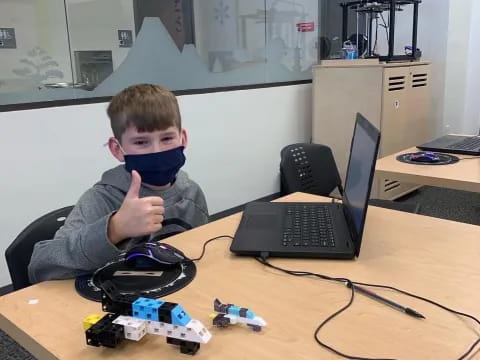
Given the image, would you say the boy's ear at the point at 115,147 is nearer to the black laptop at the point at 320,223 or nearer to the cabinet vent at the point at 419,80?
the black laptop at the point at 320,223

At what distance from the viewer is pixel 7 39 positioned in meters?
2.34

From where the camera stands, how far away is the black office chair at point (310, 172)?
2.18 metres

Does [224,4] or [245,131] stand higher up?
[224,4]

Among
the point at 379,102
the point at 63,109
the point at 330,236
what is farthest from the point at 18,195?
the point at 379,102

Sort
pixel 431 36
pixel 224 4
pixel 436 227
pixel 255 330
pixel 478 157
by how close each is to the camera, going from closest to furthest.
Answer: pixel 255 330 < pixel 436 227 < pixel 478 157 < pixel 224 4 < pixel 431 36

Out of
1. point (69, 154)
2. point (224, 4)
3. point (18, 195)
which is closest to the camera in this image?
point (18, 195)

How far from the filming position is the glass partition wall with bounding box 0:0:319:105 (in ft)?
7.90

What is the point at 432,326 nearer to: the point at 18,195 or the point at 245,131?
the point at 18,195

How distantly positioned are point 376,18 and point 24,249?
3855 millimetres

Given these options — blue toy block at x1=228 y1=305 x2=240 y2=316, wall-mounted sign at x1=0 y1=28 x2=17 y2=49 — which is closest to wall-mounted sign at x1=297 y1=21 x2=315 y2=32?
wall-mounted sign at x1=0 y1=28 x2=17 y2=49

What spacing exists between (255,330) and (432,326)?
1.03 feet

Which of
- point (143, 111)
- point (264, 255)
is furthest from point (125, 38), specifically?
point (264, 255)

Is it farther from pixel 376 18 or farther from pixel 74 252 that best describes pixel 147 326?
pixel 376 18

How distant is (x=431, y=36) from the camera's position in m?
4.29
